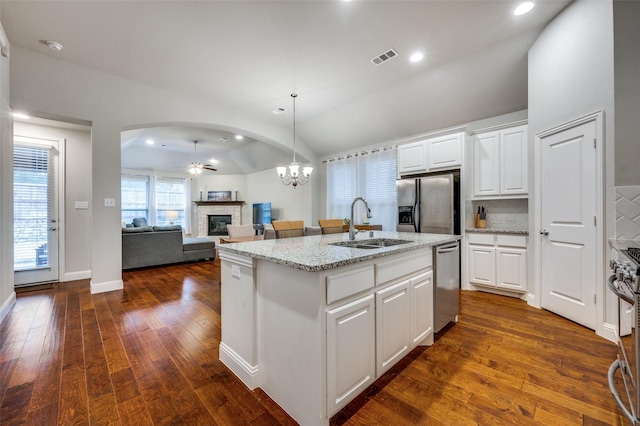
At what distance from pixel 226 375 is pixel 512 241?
3.66 m

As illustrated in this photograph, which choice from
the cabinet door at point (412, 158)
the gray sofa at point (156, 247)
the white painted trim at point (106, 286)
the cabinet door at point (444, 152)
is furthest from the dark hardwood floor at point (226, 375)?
the cabinet door at point (412, 158)

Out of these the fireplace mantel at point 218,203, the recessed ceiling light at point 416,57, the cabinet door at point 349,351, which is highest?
the recessed ceiling light at point 416,57

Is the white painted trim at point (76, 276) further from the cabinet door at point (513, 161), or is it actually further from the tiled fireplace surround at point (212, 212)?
the cabinet door at point (513, 161)

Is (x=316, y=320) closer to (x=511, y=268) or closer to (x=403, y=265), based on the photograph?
(x=403, y=265)

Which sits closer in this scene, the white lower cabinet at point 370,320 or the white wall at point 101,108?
the white lower cabinet at point 370,320

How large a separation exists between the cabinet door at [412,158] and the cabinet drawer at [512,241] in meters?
1.50

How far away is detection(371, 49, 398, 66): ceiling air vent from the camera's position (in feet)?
10.6

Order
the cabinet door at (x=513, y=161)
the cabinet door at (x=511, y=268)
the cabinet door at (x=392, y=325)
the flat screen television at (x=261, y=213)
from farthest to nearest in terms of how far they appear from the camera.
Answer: the flat screen television at (x=261, y=213) < the cabinet door at (x=513, y=161) < the cabinet door at (x=511, y=268) < the cabinet door at (x=392, y=325)

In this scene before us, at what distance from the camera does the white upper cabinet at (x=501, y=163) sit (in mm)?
3586

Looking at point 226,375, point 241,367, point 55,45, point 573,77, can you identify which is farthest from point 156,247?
point 573,77

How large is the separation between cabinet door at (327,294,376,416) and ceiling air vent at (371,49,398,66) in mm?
3013

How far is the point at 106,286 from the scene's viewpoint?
372 cm

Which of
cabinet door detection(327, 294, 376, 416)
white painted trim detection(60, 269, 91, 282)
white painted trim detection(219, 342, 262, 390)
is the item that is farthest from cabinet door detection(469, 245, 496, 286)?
white painted trim detection(60, 269, 91, 282)

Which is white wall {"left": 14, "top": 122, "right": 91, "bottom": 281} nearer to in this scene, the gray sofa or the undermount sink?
the gray sofa
